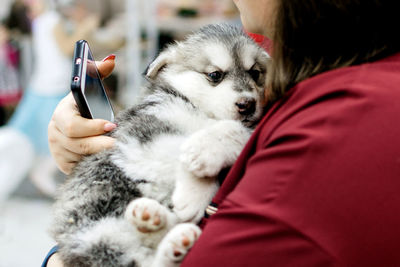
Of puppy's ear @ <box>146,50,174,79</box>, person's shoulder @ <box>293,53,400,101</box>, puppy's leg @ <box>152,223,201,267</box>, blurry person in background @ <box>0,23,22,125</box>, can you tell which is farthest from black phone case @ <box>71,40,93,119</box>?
blurry person in background @ <box>0,23,22,125</box>

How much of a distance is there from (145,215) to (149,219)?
15 mm

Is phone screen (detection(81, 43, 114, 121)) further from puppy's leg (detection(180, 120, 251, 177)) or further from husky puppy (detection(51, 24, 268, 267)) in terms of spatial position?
puppy's leg (detection(180, 120, 251, 177))

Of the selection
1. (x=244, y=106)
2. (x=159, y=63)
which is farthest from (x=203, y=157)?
(x=159, y=63)

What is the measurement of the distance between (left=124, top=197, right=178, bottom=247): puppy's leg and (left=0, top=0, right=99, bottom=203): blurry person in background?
3304mm

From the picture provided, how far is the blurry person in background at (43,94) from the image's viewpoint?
4.12 meters

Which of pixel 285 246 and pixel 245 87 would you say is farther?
pixel 245 87

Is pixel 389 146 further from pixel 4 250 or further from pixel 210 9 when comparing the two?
pixel 210 9

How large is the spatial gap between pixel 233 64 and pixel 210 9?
3580 mm

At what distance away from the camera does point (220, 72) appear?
1.41m

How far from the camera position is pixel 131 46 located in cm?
471

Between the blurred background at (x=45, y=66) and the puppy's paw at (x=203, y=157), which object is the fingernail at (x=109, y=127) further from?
the blurred background at (x=45, y=66)

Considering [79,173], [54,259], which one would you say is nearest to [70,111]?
[79,173]

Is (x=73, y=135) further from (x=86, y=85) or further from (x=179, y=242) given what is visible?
(x=179, y=242)

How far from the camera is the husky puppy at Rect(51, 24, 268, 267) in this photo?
106 centimetres
